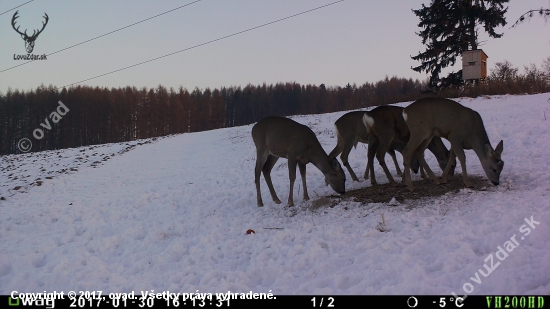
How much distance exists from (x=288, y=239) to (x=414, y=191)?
3.14 m

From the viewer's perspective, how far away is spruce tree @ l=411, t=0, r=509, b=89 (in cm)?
3102

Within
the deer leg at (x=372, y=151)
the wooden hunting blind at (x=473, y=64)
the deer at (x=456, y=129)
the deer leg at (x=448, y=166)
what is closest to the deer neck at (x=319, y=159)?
the deer leg at (x=372, y=151)

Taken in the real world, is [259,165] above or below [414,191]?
above

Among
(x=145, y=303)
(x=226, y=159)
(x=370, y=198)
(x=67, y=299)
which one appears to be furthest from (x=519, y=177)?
(x=226, y=159)

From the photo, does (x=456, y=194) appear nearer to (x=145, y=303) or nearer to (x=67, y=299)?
(x=145, y=303)

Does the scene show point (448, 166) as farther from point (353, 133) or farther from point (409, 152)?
point (353, 133)

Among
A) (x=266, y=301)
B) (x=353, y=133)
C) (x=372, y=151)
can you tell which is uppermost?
(x=353, y=133)

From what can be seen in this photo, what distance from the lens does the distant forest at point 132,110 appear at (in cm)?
6900

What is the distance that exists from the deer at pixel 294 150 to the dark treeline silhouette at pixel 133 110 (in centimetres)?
4993

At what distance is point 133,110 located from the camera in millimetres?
76062

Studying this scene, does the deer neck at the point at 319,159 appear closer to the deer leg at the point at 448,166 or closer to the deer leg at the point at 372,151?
the deer leg at the point at 372,151

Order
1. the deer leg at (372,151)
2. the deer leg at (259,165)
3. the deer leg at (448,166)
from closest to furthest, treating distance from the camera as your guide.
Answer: the deer leg at (448,166)
the deer leg at (372,151)
the deer leg at (259,165)

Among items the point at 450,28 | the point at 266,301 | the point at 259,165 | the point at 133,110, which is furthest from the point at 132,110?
the point at 266,301

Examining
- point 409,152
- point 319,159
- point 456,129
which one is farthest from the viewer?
point 319,159
